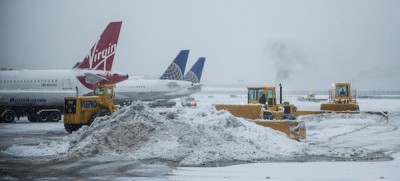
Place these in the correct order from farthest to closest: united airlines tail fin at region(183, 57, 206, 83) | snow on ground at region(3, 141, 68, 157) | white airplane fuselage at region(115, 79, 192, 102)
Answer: united airlines tail fin at region(183, 57, 206, 83) → white airplane fuselage at region(115, 79, 192, 102) → snow on ground at region(3, 141, 68, 157)

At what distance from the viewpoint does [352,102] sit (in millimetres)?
38312

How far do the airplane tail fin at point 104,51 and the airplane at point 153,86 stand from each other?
11.2 metres

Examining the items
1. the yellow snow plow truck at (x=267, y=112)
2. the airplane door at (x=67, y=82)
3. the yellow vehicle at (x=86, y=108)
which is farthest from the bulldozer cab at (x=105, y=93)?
the airplane door at (x=67, y=82)

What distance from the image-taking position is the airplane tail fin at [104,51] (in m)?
38.5

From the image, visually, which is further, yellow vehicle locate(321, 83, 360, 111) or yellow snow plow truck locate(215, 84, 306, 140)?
yellow vehicle locate(321, 83, 360, 111)

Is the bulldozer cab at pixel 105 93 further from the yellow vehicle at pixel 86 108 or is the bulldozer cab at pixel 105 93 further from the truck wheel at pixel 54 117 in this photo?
the truck wheel at pixel 54 117

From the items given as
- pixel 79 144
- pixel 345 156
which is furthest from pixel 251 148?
pixel 79 144

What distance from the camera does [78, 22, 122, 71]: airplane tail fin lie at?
1515 inches

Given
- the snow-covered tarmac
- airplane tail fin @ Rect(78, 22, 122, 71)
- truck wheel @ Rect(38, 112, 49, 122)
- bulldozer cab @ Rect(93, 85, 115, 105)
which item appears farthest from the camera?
airplane tail fin @ Rect(78, 22, 122, 71)

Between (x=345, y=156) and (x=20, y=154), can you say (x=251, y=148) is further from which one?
(x=20, y=154)

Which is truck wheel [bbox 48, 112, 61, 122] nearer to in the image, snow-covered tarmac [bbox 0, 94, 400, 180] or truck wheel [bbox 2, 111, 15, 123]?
truck wheel [bbox 2, 111, 15, 123]

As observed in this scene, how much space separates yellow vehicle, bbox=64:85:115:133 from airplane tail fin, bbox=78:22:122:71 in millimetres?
10651

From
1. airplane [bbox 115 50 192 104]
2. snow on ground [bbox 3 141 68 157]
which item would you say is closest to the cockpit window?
snow on ground [bbox 3 141 68 157]

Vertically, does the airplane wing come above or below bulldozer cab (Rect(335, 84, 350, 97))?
above
